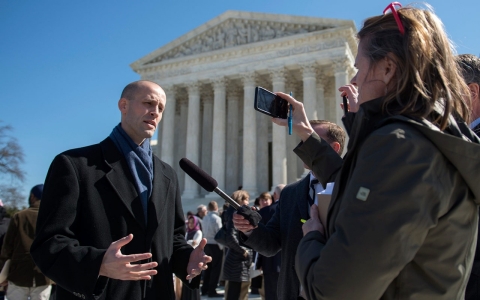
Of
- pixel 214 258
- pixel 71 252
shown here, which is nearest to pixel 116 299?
pixel 71 252

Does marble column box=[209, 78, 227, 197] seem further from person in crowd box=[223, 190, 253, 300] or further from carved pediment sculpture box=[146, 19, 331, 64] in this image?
person in crowd box=[223, 190, 253, 300]

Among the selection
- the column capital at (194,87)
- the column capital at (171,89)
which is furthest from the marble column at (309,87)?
the column capital at (171,89)

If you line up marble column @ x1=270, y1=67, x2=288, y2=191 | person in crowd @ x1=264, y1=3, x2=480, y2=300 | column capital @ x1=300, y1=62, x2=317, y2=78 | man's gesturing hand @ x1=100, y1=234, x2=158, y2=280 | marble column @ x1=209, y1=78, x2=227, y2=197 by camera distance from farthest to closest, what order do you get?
marble column @ x1=209, y1=78, x2=227, y2=197, column capital @ x1=300, y1=62, x2=317, y2=78, marble column @ x1=270, y1=67, x2=288, y2=191, man's gesturing hand @ x1=100, y1=234, x2=158, y2=280, person in crowd @ x1=264, y1=3, x2=480, y2=300

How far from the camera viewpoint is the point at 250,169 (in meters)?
27.6

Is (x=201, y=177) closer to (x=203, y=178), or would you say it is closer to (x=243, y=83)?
(x=203, y=178)

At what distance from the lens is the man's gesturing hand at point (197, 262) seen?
300cm

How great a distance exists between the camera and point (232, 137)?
1236 inches

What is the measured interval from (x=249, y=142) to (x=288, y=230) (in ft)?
79.6

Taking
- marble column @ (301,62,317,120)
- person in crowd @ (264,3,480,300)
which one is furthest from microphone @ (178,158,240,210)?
marble column @ (301,62,317,120)

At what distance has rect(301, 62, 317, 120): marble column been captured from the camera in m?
26.0

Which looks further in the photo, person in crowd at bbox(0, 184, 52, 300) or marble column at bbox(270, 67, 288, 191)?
marble column at bbox(270, 67, 288, 191)

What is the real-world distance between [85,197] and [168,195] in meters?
0.68

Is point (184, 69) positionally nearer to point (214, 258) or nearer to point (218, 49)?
point (218, 49)

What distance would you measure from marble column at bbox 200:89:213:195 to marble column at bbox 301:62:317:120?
358 inches
